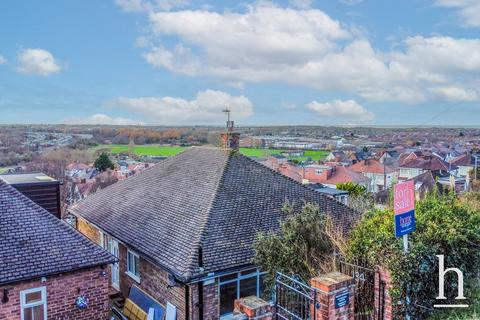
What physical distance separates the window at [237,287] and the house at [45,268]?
129 inches

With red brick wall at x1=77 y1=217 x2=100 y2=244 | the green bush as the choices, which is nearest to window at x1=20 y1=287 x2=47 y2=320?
red brick wall at x1=77 y1=217 x2=100 y2=244

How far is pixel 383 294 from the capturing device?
781cm

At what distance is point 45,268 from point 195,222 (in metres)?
4.48

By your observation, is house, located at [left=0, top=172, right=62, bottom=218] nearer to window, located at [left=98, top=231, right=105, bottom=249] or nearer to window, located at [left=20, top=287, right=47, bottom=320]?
window, located at [left=98, top=231, right=105, bottom=249]

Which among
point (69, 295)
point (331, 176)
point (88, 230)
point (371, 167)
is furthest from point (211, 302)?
→ point (371, 167)

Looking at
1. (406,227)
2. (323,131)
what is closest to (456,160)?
(323,131)

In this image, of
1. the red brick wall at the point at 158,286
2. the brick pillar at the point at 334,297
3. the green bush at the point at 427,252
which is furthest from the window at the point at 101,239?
the brick pillar at the point at 334,297

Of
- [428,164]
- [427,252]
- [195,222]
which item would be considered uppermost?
[427,252]

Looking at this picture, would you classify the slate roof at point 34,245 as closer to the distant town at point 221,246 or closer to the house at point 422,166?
the distant town at point 221,246

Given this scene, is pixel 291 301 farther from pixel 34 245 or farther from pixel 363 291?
pixel 34 245

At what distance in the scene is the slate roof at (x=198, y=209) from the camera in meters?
11.8

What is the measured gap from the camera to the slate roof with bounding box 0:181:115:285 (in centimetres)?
1012

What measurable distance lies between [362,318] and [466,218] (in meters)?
3.02

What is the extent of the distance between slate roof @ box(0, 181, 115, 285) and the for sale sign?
7.86 meters
